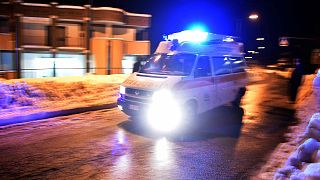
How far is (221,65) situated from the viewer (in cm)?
1056

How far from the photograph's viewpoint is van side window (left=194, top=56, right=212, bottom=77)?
9.35 meters

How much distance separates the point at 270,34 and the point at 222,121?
47.3 m

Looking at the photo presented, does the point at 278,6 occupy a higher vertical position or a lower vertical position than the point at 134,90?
higher

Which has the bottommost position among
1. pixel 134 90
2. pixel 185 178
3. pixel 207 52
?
pixel 185 178

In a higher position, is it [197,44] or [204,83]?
[197,44]

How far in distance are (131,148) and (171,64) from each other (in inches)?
125

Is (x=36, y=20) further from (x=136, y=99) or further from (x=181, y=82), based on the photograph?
(x=181, y=82)

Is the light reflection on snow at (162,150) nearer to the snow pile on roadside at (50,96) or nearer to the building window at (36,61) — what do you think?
the snow pile on roadside at (50,96)

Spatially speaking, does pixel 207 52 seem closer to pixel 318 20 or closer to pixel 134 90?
pixel 134 90

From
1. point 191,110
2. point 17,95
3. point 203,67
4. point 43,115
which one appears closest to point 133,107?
point 191,110

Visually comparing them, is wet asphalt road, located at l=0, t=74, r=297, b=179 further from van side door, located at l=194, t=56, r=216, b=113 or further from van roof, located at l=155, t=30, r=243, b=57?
van roof, located at l=155, t=30, r=243, b=57

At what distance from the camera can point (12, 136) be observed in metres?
7.88

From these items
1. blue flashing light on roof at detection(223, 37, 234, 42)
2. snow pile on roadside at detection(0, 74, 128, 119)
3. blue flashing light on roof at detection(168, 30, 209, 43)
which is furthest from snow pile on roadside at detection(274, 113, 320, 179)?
snow pile on roadside at detection(0, 74, 128, 119)

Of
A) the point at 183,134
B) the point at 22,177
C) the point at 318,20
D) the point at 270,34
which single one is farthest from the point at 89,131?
the point at 270,34
